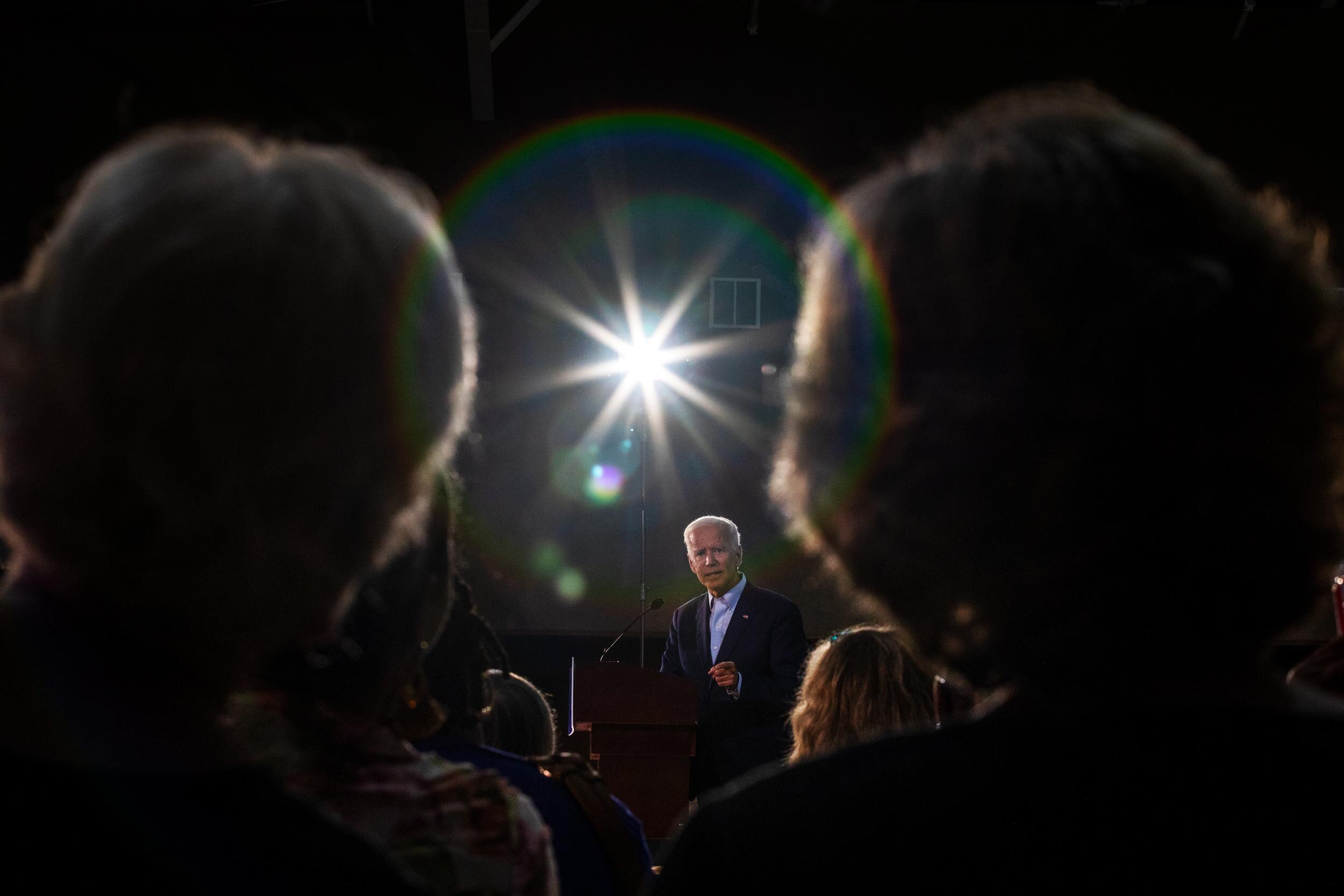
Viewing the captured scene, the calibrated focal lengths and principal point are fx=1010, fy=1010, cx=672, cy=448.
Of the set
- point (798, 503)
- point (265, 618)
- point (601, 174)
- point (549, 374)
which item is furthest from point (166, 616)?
point (549, 374)

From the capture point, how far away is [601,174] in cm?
646

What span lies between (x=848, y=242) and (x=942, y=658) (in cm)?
31

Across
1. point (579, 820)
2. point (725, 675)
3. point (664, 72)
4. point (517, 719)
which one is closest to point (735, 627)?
point (725, 675)

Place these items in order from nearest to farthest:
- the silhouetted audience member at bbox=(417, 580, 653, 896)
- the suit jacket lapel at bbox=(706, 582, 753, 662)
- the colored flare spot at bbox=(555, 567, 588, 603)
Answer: the silhouetted audience member at bbox=(417, 580, 653, 896) → the suit jacket lapel at bbox=(706, 582, 753, 662) → the colored flare spot at bbox=(555, 567, 588, 603)

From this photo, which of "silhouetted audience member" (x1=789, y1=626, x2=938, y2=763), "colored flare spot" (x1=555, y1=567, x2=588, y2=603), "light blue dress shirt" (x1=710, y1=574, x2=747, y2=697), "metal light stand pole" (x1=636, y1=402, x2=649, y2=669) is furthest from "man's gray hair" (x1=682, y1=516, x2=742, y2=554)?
"colored flare spot" (x1=555, y1=567, x2=588, y2=603)

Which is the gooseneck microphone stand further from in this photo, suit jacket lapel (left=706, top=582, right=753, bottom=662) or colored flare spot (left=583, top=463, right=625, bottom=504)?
suit jacket lapel (left=706, top=582, right=753, bottom=662)

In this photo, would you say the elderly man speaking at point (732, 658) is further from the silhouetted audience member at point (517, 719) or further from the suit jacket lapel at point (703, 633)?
the silhouetted audience member at point (517, 719)

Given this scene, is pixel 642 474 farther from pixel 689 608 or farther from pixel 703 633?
pixel 703 633

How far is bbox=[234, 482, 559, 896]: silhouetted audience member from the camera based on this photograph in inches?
35.6

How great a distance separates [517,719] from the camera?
1.99 meters

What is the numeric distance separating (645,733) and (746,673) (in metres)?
0.74

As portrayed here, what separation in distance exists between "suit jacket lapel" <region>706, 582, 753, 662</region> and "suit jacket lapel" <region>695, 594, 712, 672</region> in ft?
0.43

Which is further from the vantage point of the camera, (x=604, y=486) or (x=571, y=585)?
(x=604, y=486)

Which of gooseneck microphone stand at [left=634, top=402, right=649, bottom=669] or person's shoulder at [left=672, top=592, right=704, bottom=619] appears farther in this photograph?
gooseneck microphone stand at [left=634, top=402, right=649, bottom=669]
